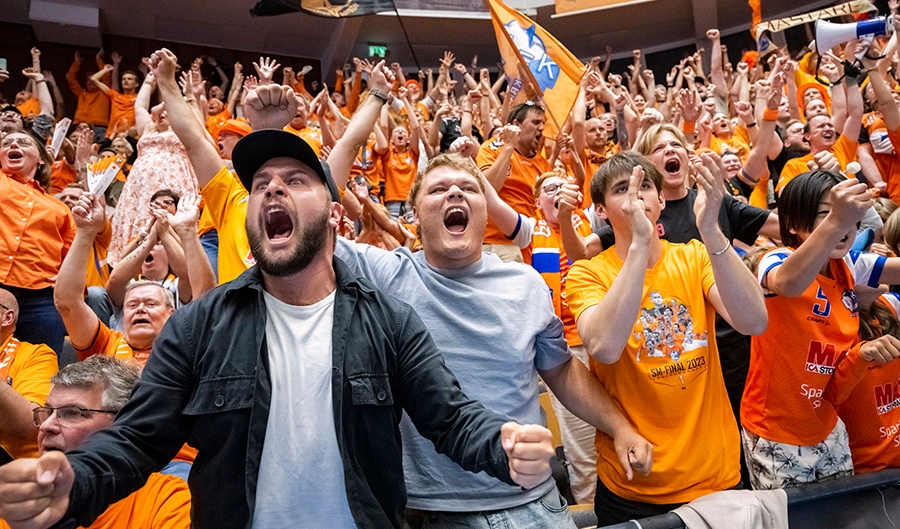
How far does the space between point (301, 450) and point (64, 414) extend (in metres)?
0.91

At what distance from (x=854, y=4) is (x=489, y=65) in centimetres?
821

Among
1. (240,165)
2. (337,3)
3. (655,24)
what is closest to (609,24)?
(655,24)

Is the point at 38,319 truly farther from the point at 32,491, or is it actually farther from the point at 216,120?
the point at 216,120

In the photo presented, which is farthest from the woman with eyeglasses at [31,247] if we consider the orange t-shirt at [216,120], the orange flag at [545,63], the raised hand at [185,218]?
the orange t-shirt at [216,120]

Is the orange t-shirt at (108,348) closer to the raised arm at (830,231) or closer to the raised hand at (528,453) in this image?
the raised hand at (528,453)

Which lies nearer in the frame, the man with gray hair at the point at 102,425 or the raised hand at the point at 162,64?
the man with gray hair at the point at 102,425

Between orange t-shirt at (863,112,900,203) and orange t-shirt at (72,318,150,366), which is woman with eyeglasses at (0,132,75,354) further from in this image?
orange t-shirt at (863,112,900,203)

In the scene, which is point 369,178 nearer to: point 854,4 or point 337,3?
point 337,3

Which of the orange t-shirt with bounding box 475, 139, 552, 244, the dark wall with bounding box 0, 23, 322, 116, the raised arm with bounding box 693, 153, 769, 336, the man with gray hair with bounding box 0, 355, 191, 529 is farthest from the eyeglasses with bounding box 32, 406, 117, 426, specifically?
the dark wall with bounding box 0, 23, 322, 116

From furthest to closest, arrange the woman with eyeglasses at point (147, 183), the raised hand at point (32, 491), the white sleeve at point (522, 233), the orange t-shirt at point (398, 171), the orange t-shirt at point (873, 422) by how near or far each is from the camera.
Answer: the orange t-shirt at point (398, 171) < the woman with eyeglasses at point (147, 183) < the white sleeve at point (522, 233) < the orange t-shirt at point (873, 422) < the raised hand at point (32, 491)

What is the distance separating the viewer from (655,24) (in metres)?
14.7

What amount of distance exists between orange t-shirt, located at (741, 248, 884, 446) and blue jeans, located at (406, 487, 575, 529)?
0.93 meters

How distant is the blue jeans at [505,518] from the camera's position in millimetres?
1771

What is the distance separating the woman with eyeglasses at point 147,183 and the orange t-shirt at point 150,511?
97.2 inches
